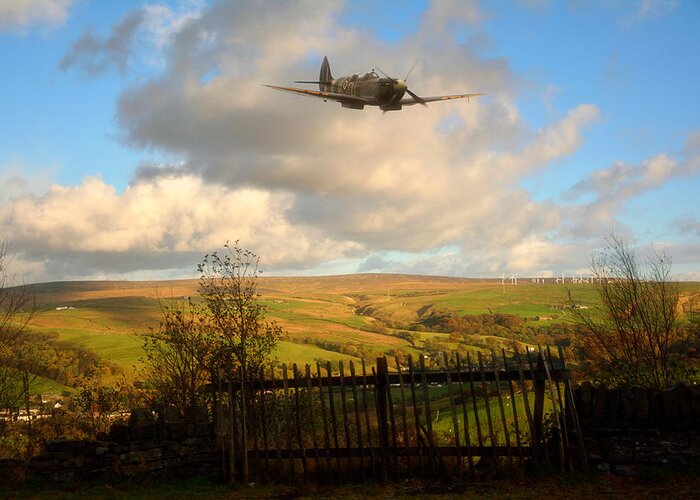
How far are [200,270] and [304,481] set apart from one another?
780 cm

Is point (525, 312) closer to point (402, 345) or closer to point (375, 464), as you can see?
point (402, 345)

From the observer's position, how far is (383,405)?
9906mm

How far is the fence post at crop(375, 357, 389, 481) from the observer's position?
979cm

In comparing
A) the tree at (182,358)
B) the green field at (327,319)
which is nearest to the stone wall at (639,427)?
the tree at (182,358)

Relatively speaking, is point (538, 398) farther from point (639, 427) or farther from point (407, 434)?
point (407, 434)

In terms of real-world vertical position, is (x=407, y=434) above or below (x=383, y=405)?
below

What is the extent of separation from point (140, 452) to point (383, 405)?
4747mm

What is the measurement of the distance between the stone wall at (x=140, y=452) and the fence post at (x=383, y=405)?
3478 millimetres

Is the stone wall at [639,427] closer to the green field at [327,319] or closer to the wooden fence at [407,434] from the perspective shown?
the wooden fence at [407,434]

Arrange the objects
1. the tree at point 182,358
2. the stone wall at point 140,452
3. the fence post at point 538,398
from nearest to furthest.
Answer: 1. the fence post at point 538,398
2. the stone wall at point 140,452
3. the tree at point 182,358

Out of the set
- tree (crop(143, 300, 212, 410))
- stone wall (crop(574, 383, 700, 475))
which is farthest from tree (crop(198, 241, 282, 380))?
stone wall (crop(574, 383, 700, 475))

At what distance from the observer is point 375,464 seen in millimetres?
9867

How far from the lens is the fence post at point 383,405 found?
979cm

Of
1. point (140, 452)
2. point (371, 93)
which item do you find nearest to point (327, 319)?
point (371, 93)
